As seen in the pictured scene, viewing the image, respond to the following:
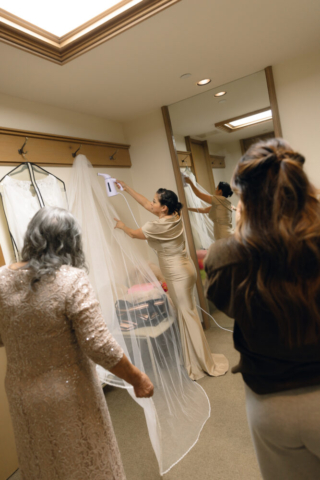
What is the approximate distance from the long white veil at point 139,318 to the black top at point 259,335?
1062 millimetres

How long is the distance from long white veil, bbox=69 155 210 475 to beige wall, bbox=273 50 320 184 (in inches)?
67.3

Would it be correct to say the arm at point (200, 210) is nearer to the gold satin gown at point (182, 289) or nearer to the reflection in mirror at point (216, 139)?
the reflection in mirror at point (216, 139)

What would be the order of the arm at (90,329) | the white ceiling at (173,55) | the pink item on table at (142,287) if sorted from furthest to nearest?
the pink item on table at (142,287), the white ceiling at (173,55), the arm at (90,329)

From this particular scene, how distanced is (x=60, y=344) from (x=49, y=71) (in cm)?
165

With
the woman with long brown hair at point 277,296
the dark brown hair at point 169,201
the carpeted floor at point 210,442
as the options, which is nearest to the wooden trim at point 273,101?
the dark brown hair at point 169,201

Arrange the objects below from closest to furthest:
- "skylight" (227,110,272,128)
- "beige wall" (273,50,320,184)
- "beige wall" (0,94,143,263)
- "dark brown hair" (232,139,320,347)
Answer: "dark brown hair" (232,139,320,347)
"beige wall" (0,94,143,263)
"beige wall" (273,50,320,184)
"skylight" (227,110,272,128)

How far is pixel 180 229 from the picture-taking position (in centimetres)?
255

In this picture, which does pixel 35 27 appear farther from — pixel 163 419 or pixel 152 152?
pixel 163 419

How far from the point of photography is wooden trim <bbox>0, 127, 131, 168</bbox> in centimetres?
206

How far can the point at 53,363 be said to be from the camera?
1.11 m

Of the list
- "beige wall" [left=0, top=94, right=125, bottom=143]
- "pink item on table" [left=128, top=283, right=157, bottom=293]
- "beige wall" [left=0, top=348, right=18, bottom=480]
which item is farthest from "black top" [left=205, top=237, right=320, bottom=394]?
"beige wall" [left=0, top=94, right=125, bottom=143]

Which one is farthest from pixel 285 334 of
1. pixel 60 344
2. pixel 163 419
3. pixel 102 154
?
pixel 102 154

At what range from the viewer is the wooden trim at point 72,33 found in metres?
1.53

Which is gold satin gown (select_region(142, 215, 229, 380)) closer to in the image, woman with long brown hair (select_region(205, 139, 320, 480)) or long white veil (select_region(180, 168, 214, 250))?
long white veil (select_region(180, 168, 214, 250))
